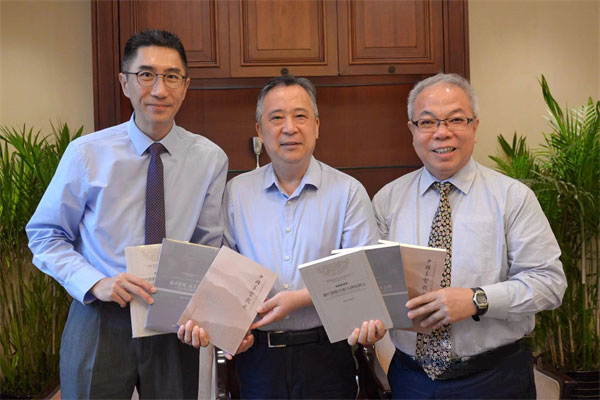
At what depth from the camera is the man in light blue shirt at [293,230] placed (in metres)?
1.91

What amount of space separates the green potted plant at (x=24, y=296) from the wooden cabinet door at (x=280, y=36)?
1.17 meters

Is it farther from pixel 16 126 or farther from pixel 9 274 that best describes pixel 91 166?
pixel 16 126

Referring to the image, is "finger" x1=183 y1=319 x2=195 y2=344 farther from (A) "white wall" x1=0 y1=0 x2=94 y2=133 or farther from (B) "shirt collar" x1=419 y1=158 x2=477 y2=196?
(A) "white wall" x1=0 y1=0 x2=94 y2=133

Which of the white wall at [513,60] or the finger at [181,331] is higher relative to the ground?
the white wall at [513,60]

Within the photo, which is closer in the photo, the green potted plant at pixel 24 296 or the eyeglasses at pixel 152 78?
the eyeglasses at pixel 152 78

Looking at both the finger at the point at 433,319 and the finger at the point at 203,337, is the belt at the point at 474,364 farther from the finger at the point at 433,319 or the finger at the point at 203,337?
the finger at the point at 203,337

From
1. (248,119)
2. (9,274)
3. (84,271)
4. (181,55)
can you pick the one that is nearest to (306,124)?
(181,55)

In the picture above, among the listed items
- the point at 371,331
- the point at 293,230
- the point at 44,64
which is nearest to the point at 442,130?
the point at 293,230

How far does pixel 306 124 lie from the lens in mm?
2008

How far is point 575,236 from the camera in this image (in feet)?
10.6

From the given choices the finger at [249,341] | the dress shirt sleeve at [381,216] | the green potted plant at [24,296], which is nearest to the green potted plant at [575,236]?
the dress shirt sleeve at [381,216]

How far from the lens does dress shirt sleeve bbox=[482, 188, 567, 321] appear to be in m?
1.81

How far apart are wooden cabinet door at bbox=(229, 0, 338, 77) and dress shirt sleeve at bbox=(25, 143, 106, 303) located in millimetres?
1553

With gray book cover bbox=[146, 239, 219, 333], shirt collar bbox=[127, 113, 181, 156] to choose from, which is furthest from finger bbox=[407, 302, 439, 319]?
shirt collar bbox=[127, 113, 181, 156]
